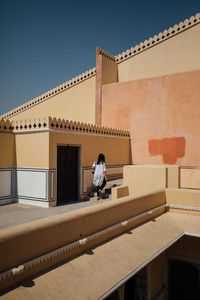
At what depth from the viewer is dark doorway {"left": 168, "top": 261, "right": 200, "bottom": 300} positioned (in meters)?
7.02

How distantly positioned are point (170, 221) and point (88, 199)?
2635mm

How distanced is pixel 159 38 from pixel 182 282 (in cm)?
924

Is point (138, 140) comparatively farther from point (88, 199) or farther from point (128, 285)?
point (128, 285)

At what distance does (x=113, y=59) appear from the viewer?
1212 centimetres

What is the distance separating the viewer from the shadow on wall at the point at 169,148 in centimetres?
959

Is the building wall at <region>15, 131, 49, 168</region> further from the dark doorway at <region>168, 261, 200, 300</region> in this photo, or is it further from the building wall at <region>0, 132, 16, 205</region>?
the dark doorway at <region>168, 261, 200, 300</region>


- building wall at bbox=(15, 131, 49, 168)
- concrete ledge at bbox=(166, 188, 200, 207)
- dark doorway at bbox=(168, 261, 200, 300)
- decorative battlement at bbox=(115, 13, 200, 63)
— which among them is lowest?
dark doorway at bbox=(168, 261, 200, 300)

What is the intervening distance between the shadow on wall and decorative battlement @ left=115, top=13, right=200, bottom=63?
4.33 metres

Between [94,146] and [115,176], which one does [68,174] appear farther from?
[115,176]

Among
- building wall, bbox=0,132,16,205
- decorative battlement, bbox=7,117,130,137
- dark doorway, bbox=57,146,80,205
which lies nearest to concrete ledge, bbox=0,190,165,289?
dark doorway, bbox=57,146,80,205

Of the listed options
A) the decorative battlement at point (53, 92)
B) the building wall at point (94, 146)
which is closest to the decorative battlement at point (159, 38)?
the decorative battlement at point (53, 92)

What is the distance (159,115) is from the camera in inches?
399

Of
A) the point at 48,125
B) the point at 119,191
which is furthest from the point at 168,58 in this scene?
the point at 48,125

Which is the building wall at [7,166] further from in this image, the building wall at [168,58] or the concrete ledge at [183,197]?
the building wall at [168,58]
